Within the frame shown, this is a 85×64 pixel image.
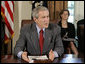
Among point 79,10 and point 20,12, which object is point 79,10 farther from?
point 20,12

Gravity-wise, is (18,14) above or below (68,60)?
above

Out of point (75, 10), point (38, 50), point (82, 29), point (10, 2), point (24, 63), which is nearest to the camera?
point (82, 29)

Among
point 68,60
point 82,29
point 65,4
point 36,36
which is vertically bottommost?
point 68,60

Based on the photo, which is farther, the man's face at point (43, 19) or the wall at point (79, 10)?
the wall at point (79, 10)

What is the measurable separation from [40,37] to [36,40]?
0.06 m

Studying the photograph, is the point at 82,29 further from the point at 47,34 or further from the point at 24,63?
the point at 47,34

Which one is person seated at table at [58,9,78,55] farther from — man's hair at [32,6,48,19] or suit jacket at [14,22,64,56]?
man's hair at [32,6,48,19]

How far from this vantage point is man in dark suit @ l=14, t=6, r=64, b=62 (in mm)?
2021

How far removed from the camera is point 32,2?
4.67 m

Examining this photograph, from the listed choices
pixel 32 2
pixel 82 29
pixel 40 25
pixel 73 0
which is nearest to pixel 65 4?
pixel 73 0

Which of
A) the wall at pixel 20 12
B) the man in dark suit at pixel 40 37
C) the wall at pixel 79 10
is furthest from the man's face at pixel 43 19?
the wall at pixel 79 10

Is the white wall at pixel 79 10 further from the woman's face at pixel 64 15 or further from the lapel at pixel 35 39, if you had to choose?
the lapel at pixel 35 39

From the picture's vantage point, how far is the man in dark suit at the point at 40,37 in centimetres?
202

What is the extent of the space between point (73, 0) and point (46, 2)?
76 cm
